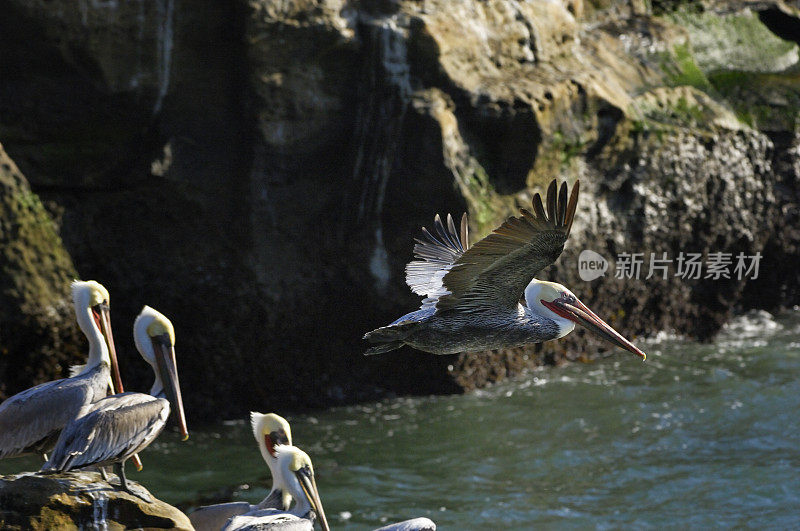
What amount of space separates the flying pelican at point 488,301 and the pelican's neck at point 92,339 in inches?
64.4

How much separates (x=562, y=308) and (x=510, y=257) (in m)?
0.72

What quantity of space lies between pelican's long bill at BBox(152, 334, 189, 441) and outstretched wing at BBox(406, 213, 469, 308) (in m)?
1.52

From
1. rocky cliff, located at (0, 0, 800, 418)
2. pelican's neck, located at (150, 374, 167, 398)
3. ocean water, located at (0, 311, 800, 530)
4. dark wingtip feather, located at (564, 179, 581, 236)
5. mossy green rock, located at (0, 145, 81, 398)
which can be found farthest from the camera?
rocky cliff, located at (0, 0, 800, 418)

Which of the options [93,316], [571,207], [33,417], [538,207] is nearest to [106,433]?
[33,417]

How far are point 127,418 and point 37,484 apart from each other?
526 mm

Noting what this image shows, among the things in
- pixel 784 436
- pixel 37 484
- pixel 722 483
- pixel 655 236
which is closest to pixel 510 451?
pixel 722 483

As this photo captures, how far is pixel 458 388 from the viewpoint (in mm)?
9734

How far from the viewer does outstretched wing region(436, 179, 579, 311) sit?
4293mm

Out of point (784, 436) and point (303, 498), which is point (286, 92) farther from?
point (784, 436)

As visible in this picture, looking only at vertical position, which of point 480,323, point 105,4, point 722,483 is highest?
point 105,4

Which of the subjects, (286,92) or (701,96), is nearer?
(286,92)

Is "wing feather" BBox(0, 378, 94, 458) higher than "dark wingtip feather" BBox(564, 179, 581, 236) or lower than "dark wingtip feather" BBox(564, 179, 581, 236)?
lower

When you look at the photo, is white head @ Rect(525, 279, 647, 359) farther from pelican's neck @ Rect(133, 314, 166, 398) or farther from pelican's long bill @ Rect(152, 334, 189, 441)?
pelican's neck @ Rect(133, 314, 166, 398)

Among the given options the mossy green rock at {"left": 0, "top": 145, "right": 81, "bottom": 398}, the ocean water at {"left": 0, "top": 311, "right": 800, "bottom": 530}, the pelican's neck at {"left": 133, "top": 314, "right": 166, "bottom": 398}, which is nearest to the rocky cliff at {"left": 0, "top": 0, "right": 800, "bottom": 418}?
the mossy green rock at {"left": 0, "top": 145, "right": 81, "bottom": 398}
